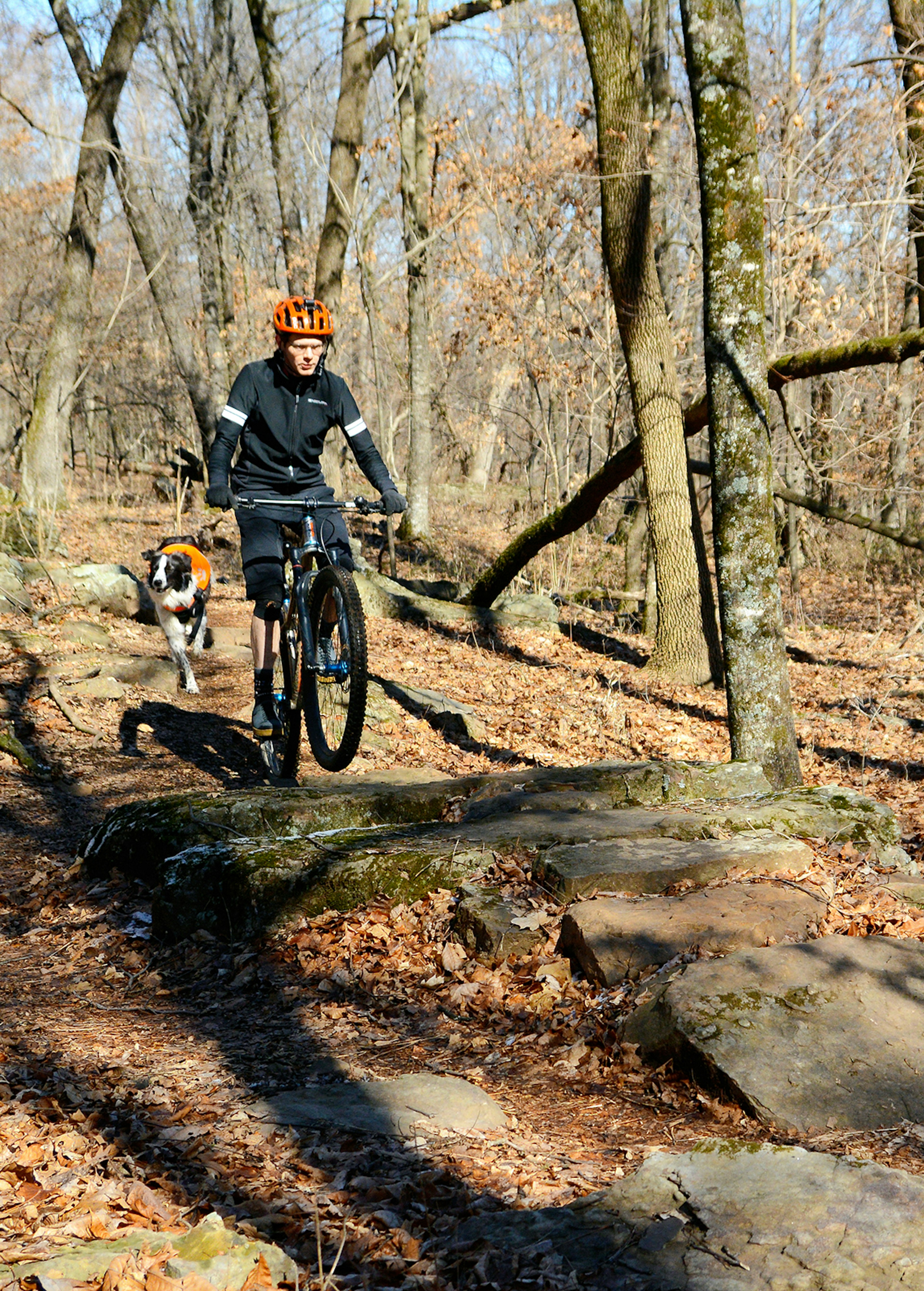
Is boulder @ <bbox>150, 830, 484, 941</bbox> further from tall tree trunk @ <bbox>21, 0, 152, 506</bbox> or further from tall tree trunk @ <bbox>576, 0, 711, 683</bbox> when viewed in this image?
tall tree trunk @ <bbox>21, 0, 152, 506</bbox>

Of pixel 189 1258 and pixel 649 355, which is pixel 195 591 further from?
pixel 189 1258

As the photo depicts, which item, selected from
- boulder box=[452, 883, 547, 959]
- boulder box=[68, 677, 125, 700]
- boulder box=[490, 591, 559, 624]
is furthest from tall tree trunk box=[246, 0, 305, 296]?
boulder box=[452, 883, 547, 959]

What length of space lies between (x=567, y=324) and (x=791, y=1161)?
1620 cm

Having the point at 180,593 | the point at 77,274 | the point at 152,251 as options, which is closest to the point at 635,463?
the point at 180,593

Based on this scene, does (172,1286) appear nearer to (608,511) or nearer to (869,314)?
(869,314)

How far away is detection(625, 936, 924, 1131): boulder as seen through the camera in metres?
3.10

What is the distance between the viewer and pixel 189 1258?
7.21 ft

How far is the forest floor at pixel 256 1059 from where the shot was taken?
8.43 ft

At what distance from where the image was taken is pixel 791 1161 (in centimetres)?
263

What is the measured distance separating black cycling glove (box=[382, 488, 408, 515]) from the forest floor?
2388 millimetres

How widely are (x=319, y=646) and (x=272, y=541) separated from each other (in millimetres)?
774

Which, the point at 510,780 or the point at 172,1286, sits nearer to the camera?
the point at 172,1286

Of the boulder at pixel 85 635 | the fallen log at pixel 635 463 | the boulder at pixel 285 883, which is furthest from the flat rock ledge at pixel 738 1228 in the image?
the boulder at pixel 85 635

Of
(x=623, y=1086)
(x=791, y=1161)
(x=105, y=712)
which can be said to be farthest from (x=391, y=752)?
(x=791, y=1161)
